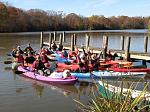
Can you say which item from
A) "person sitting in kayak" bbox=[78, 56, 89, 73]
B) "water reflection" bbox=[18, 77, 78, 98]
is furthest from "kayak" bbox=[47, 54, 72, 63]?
"water reflection" bbox=[18, 77, 78, 98]

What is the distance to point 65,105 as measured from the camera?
47.6 feet

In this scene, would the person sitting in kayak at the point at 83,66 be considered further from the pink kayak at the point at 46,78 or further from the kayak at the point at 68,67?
the pink kayak at the point at 46,78

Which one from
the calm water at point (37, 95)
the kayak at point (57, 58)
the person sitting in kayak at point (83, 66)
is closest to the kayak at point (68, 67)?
the person sitting in kayak at point (83, 66)

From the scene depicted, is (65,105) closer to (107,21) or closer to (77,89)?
(77,89)

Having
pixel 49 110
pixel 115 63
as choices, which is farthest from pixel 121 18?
pixel 49 110

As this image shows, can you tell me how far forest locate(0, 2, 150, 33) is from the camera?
96.8 m

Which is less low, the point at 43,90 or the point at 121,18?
the point at 121,18

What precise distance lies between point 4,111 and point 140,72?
9.84 meters

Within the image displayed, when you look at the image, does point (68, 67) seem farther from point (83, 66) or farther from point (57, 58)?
point (57, 58)

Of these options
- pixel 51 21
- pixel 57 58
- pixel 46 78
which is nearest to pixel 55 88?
pixel 46 78

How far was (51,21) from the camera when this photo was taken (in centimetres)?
11344

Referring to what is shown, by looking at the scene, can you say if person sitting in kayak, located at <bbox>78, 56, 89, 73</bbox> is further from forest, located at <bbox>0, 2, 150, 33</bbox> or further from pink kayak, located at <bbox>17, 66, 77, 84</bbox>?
forest, located at <bbox>0, 2, 150, 33</bbox>

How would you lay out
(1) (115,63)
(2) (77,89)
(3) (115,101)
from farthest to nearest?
(1) (115,63) < (2) (77,89) < (3) (115,101)

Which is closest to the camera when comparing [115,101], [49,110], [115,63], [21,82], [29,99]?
[115,101]
